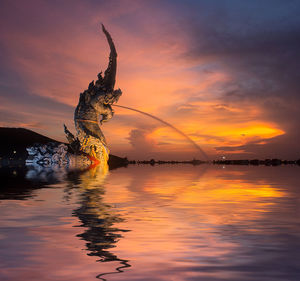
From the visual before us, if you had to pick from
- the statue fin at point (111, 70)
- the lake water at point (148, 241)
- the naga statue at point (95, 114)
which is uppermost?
the statue fin at point (111, 70)

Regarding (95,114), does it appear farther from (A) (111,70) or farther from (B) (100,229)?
(B) (100,229)

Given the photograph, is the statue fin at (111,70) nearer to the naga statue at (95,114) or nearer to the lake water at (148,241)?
the naga statue at (95,114)

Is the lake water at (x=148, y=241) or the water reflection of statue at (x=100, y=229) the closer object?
the lake water at (x=148, y=241)

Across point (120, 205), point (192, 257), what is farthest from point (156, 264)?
point (120, 205)

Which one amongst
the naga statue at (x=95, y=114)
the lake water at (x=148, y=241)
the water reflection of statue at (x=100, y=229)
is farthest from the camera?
the naga statue at (x=95, y=114)

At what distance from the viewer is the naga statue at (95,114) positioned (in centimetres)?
7400

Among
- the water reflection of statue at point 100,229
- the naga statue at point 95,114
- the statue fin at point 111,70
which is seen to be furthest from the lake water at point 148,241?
the statue fin at point 111,70

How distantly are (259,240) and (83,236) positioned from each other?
384cm

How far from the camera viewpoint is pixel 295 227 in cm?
1105

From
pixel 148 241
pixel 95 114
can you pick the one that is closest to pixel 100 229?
pixel 148 241

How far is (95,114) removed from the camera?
2972 inches

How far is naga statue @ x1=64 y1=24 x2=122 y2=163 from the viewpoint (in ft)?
243

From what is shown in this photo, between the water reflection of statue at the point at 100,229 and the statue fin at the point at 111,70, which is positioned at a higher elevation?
the statue fin at the point at 111,70

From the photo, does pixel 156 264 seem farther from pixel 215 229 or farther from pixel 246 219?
pixel 246 219
